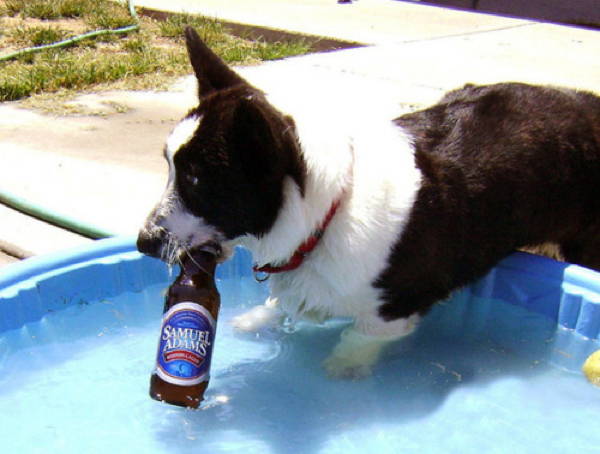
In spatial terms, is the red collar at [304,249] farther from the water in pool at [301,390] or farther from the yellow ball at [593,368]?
the yellow ball at [593,368]

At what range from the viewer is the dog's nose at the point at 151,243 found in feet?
8.80

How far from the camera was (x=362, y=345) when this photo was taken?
3.22m

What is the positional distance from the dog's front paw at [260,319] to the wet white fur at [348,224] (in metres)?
0.36

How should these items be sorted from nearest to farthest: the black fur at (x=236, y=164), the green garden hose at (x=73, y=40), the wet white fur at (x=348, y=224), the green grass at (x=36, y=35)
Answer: the black fur at (x=236, y=164) → the wet white fur at (x=348, y=224) → the green garden hose at (x=73, y=40) → the green grass at (x=36, y=35)

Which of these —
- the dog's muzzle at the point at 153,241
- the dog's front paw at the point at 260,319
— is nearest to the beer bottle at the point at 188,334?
the dog's muzzle at the point at 153,241

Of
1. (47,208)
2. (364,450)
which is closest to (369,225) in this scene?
(364,450)

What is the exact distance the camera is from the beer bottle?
2.71m

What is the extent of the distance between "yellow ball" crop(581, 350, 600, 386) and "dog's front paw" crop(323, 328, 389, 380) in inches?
32.1

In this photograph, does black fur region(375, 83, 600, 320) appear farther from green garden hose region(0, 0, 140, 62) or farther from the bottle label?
green garden hose region(0, 0, 140, 62)

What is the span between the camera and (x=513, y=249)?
11.7ft

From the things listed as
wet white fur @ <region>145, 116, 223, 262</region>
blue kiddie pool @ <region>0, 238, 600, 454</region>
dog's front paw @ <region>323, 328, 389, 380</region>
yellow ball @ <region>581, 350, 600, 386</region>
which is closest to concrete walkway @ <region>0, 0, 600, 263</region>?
blue kiddie pool @ <region>0, 238, 600, 454</region>

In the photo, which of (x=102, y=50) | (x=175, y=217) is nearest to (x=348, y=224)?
(x=175, y=217)

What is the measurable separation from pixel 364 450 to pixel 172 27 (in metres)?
6.11

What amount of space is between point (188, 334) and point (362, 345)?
2.64 ft
